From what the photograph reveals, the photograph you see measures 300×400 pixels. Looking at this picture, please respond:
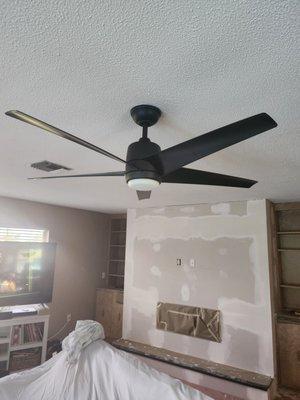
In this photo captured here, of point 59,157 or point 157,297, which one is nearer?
point 59,157

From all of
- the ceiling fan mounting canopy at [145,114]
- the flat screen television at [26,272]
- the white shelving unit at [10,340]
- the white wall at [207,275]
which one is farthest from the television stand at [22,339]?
the ceiling fan mounting canopy at [145,114]

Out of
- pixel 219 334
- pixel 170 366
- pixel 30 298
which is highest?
pixel 30 298

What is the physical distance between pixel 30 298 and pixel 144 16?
441cm

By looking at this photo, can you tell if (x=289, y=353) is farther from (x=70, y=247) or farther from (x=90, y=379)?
(x=70, y=247)

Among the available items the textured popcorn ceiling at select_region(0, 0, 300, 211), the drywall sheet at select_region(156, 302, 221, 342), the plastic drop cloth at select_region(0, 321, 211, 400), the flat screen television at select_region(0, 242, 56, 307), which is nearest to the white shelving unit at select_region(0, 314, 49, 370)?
the flat screen television at select_region(0, 242, 56, 307)

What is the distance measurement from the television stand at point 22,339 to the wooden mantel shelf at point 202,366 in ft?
3.82

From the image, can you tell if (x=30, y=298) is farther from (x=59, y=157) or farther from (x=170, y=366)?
(x=59, y=157)

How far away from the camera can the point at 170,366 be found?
3.58 m

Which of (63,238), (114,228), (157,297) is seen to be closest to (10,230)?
(63,238)

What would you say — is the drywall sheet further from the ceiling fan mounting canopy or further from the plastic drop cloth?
the ceiling fan mounting canopy

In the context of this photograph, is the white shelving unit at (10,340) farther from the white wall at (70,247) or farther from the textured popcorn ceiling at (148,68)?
the textured popcorn ceiling at (148,68)

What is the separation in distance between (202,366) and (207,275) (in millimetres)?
1199

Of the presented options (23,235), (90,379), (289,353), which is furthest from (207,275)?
(23,235)

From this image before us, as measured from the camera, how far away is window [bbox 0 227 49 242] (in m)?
4.28
